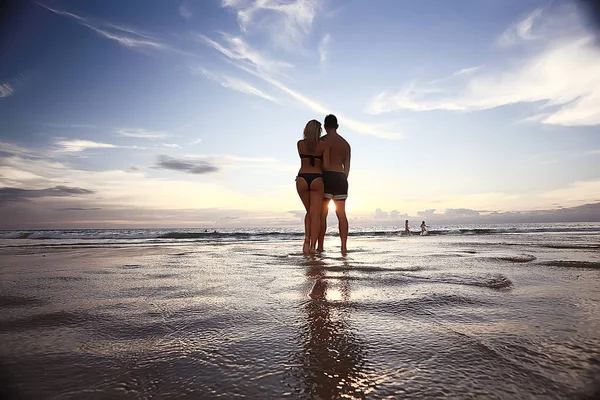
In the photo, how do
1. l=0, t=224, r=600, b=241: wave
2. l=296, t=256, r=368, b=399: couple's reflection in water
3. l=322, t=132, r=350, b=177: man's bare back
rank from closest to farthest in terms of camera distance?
1. l=296, t=256, r=368, b=399: couple's reflection in water
2. l=322, t=132, r=350, b=177: man's bare back
3. l=0, t=224, r=600, b=241: wave

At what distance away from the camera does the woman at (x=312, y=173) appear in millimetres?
5328

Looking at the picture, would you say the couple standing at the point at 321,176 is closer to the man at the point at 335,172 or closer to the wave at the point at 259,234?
the man at the point at 335,172

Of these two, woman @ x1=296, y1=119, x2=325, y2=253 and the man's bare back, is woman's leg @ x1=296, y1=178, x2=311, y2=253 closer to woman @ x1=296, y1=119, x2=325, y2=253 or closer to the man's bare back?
woman @ x1=296, y1=119, x2=325, y2=253

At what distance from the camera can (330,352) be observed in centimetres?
107

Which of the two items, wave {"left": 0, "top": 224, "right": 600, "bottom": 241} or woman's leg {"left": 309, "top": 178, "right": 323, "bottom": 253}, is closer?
woman's leg {"left": 309, "top": 178, "right": 323, "bottom": 253}

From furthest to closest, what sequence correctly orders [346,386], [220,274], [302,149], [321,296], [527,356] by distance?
[302,149] < [220,274] < [321,296] < [527,356] < [346,386]

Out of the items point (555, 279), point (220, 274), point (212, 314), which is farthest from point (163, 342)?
point (555, 279)

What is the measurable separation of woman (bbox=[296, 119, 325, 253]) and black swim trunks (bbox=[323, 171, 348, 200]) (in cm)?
17

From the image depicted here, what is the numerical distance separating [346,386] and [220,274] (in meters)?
2.38

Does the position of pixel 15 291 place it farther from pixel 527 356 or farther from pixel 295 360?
pixel 527 356

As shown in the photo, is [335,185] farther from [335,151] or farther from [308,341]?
[308,341]

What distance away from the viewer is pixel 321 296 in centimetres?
198

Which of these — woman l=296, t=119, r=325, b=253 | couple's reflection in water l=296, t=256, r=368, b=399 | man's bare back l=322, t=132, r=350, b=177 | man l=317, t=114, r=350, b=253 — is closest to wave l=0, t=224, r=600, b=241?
man l=317, t=114, r=350, b=253

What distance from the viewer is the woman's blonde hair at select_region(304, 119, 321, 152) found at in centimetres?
532
